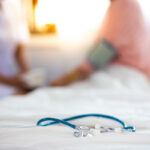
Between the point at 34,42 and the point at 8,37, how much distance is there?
211 millimetres

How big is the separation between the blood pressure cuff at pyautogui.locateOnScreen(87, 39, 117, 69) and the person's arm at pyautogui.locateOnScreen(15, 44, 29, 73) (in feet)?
1.18

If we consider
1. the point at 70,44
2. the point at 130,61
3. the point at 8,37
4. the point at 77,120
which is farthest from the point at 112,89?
the point at 8,37

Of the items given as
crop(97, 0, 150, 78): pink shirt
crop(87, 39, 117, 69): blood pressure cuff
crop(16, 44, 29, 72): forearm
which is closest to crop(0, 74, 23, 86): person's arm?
crop(16, 44, 29, 72): forearm

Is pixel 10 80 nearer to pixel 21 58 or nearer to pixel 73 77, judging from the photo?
pixel 21 58

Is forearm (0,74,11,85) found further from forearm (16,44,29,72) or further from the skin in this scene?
forearm (16,44,29,72)

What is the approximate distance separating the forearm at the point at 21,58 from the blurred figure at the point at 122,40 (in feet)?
0.76

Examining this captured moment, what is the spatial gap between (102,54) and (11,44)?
442 mm

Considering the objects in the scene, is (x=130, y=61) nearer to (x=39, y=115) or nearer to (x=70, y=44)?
(x=70, y=44)

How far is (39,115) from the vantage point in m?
0.69

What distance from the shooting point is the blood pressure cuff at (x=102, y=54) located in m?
1.11

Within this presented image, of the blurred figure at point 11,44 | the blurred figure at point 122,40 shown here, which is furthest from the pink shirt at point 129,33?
the blurred figure at point 11,44

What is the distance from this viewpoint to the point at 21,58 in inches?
47.1

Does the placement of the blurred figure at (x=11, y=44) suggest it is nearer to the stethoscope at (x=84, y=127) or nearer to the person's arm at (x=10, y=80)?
the person's arm at (x=10, y=80)

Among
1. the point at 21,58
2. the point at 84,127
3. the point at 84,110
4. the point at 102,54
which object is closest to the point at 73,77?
the point at 102,54
